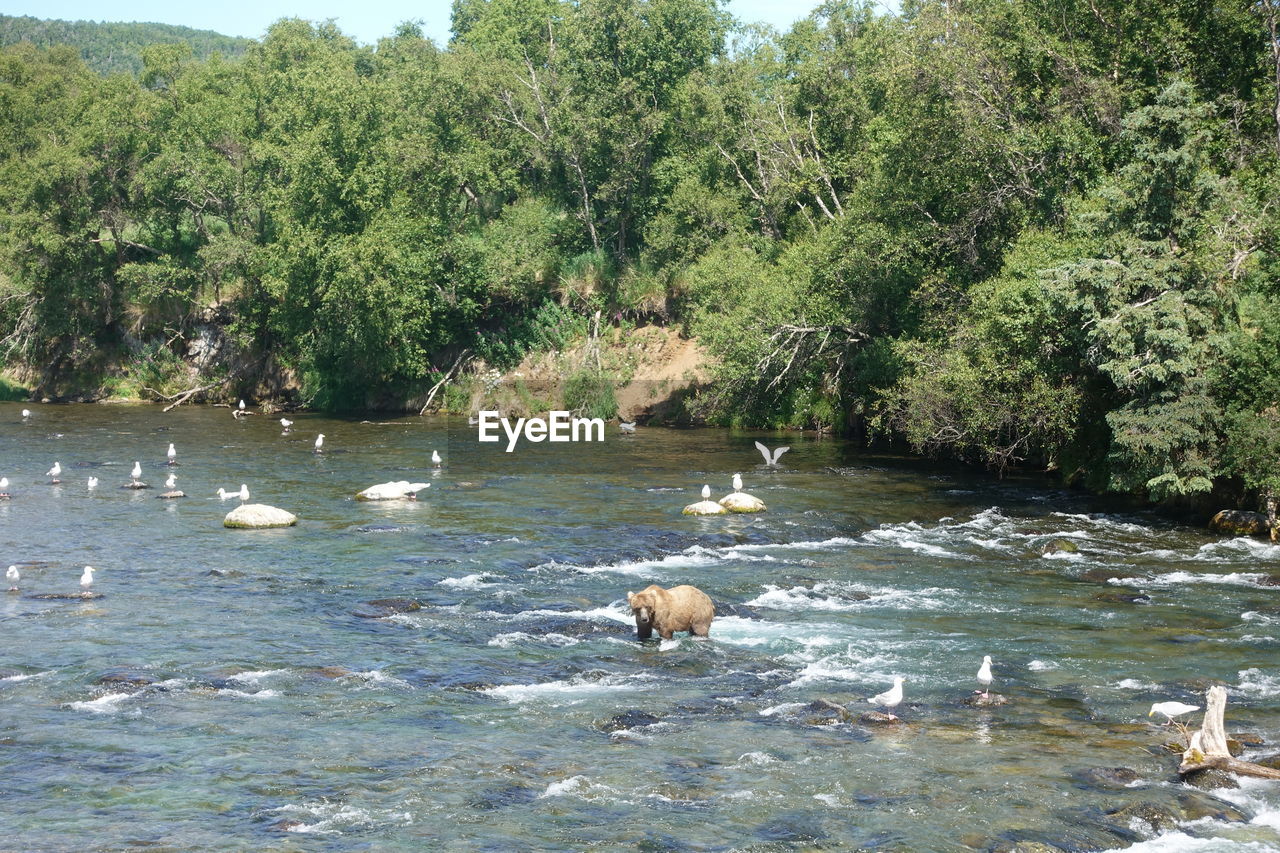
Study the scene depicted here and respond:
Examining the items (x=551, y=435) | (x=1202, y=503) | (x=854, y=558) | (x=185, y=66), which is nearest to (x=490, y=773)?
(x=854, y=558)

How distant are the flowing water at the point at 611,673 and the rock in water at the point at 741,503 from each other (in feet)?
2.75

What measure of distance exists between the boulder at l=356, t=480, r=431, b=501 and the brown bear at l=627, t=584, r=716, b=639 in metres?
15.7

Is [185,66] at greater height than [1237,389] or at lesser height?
greater

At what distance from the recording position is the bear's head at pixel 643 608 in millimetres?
21766

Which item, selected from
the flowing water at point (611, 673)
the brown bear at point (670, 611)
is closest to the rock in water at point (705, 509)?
the flowing water at point (611, 673)

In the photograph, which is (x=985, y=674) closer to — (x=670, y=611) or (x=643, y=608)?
(x=670, y=611)

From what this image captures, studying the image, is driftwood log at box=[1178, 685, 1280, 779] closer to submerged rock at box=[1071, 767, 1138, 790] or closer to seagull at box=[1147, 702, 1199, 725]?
submerged rock at box=[1071, 767, 1138, 790]

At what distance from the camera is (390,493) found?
36406 mm

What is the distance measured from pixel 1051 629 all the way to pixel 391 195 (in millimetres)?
45161

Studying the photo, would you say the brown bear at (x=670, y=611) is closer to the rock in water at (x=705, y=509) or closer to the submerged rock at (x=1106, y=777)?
the submerged rock at (x=1106, y=777)

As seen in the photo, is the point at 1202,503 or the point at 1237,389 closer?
the point at 1237,389

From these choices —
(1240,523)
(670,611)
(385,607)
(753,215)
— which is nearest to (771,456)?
(1240,523)

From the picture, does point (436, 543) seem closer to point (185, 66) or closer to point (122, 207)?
point (122, 207)

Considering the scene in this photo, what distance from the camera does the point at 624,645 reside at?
21766 millimetres
